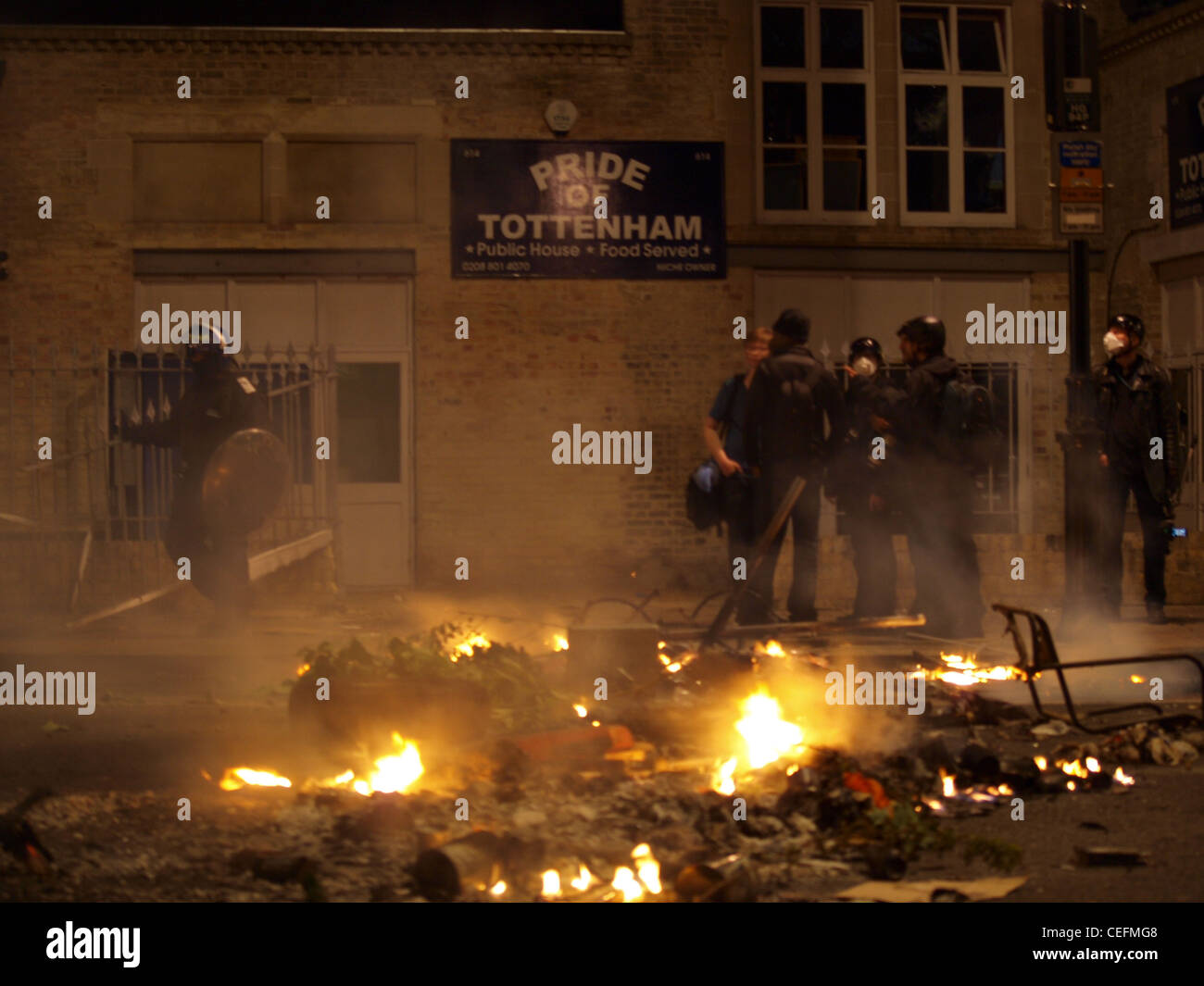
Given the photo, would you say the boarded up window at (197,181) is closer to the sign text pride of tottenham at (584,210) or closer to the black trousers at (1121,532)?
the sign text pride of tottenham at (584,210)

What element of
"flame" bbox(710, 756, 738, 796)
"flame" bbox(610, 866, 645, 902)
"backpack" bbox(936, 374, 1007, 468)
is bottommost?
"flame" bbox(610, 866, 645, 902)

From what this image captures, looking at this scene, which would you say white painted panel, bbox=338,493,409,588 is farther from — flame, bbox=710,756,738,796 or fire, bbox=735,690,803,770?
flame, bbox=710,756,738,796

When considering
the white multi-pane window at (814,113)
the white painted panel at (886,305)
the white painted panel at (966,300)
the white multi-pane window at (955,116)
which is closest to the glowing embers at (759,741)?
the white painted panel at (886,305)

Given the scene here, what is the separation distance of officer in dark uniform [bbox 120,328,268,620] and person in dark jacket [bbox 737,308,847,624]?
11.1 ft

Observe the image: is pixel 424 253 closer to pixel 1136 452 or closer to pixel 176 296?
pixel 176 296

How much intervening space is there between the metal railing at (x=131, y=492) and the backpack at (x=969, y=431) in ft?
17.1

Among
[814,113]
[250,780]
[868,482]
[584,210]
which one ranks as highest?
[814,113]

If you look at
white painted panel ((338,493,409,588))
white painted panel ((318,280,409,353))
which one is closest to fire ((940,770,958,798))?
white painted panel ((338,493,409,588))

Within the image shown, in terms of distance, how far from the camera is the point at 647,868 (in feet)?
13.6

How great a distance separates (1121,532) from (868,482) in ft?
6.54

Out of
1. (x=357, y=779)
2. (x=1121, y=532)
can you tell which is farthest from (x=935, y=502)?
(x=357, y=779)

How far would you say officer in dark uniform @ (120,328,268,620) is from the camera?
9219 mm
